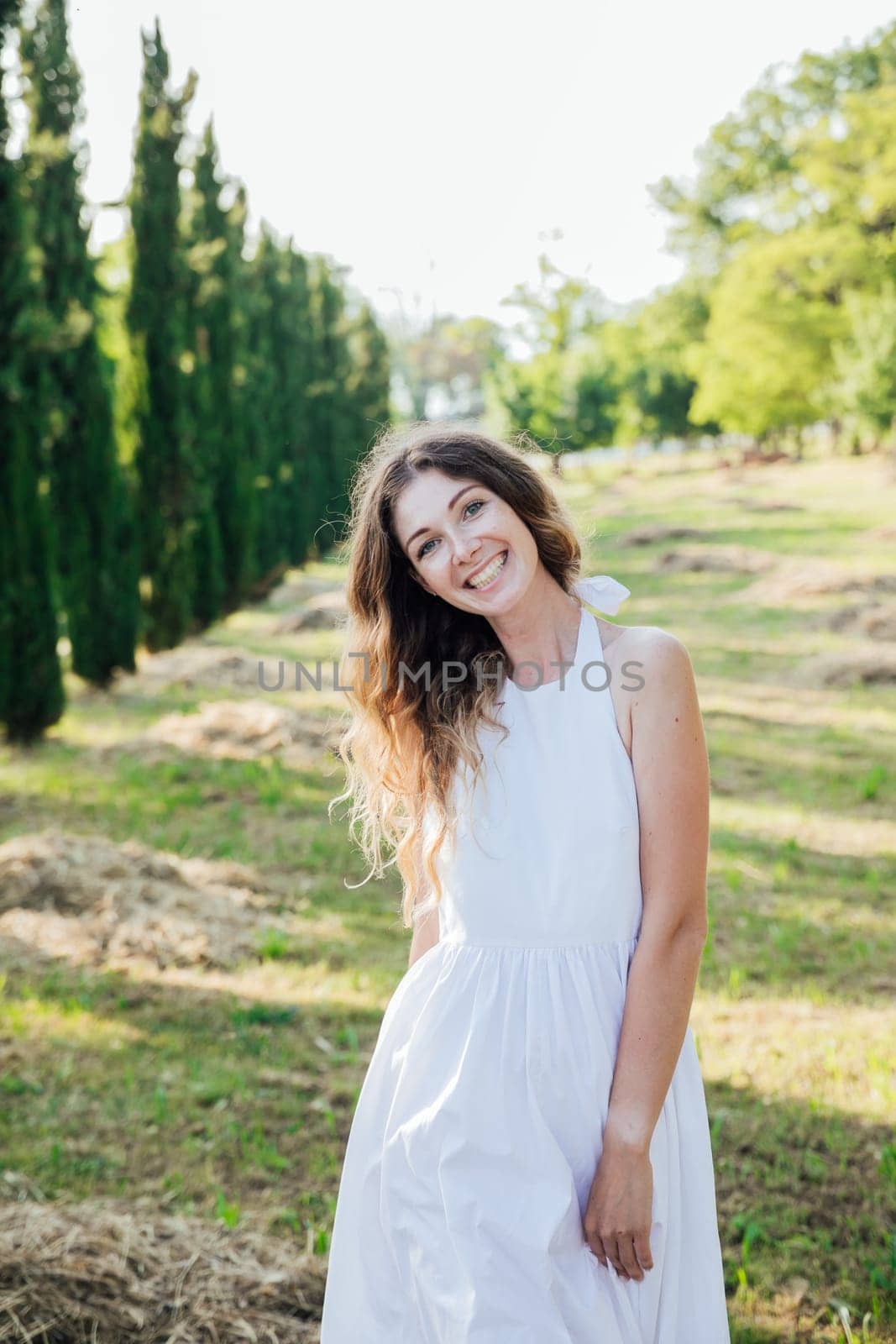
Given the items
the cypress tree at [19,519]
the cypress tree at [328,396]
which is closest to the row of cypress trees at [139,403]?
the cypress tree at [19,519]

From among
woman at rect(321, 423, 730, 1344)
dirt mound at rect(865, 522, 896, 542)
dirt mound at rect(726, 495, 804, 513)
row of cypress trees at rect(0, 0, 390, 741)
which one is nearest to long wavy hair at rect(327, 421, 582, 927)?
woman at rect(321, 423, 730, 1344)

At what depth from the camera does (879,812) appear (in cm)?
673

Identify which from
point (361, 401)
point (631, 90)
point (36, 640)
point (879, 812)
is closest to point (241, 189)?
point (631, 90)

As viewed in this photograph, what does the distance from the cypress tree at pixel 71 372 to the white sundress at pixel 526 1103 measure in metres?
9.34

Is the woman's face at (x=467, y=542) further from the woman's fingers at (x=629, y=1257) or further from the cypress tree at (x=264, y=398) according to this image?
the cypress tree at (x=264, y=398)

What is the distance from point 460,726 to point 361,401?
2532 cm

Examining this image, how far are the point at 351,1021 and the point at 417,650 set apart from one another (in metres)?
2.70

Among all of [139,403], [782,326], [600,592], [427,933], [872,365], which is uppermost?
[782,326]

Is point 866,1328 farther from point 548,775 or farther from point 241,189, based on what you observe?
point 241,189

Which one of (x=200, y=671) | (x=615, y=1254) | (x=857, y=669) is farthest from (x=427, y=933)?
(x=200, y=671)

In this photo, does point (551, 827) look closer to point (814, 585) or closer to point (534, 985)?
point (534, 985)

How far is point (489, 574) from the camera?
179 centimetres

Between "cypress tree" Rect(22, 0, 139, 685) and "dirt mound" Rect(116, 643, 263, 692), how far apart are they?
0.73 meters

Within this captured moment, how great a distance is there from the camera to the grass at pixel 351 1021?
299 centimetres
